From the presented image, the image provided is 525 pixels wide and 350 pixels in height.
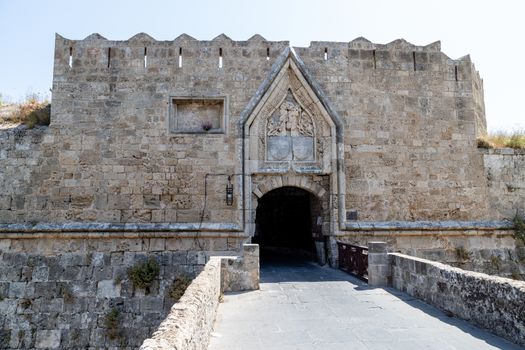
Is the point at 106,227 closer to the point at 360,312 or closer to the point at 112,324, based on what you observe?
the point at 112,324

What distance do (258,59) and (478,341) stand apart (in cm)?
839

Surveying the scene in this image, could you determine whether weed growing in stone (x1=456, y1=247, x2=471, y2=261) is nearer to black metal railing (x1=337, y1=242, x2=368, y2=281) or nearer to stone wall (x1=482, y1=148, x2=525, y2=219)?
stone wall (x1=482, y1=148, x2=525, y2=219)

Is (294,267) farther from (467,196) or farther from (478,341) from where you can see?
(478,341)

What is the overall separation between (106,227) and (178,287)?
2.26 meters

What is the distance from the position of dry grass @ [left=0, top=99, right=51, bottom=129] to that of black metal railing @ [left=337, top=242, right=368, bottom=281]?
8.23 m

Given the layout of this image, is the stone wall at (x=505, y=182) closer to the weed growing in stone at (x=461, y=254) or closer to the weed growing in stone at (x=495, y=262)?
the weed growing in stone at (x=495, y=262)

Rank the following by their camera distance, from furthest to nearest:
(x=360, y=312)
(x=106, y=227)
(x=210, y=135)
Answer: (x=210, y=135) < (x=106, y=227) < (x=360, y=312)

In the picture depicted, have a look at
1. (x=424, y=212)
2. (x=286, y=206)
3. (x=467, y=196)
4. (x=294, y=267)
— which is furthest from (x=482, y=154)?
(x=286, y=206)

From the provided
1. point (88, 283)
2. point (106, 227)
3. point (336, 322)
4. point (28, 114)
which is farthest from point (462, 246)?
point (28, 114)

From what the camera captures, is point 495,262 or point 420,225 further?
point 495,262

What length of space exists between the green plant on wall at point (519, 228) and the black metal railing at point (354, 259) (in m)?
5.00

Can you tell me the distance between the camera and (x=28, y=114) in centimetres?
1050

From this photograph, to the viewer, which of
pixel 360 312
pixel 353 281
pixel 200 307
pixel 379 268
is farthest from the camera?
pixel 353 281

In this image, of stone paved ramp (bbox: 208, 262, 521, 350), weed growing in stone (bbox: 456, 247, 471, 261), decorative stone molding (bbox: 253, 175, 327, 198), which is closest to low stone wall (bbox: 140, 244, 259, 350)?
stone paved ramp (bbox: 208, 262, 521, 350)
